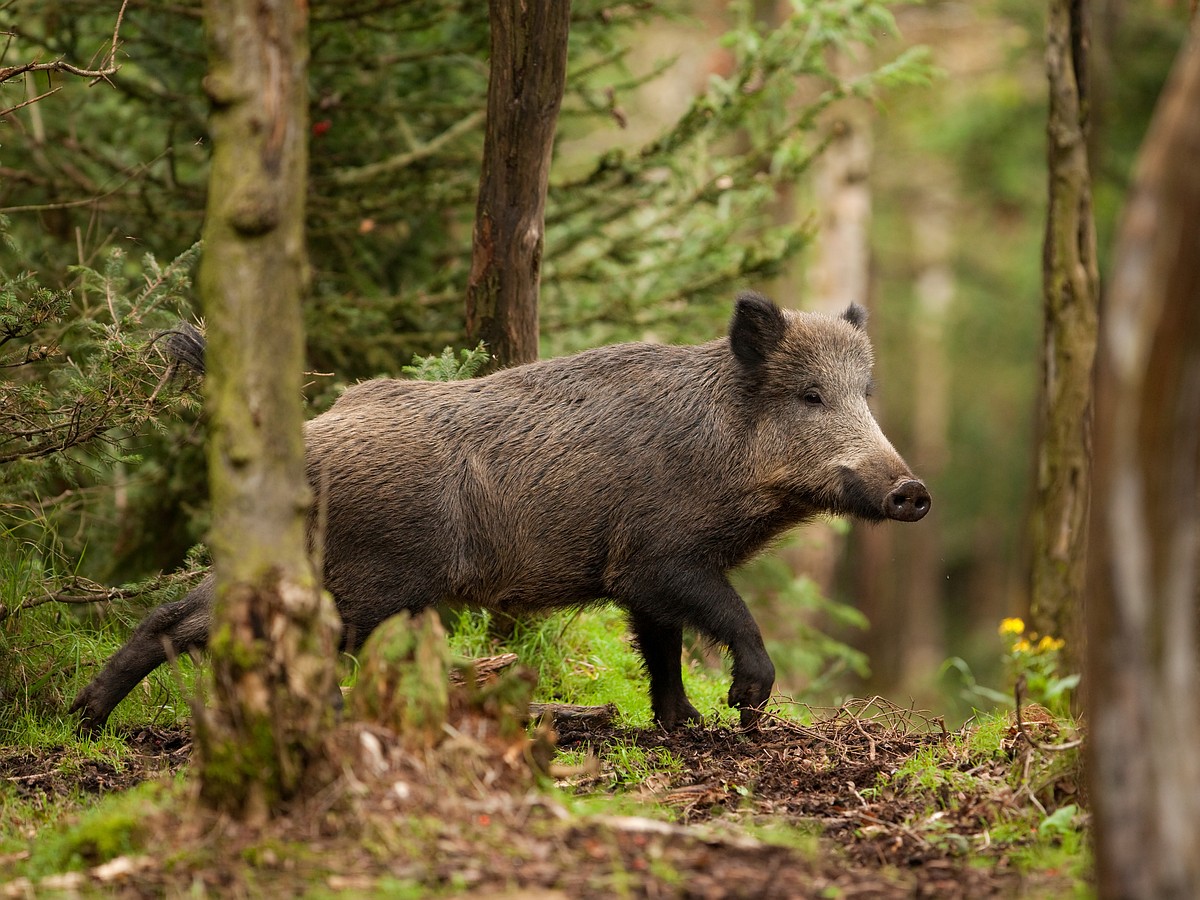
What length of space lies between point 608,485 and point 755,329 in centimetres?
105

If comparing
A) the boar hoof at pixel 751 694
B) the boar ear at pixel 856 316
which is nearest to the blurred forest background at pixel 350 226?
the boar ear at pixel 856 316

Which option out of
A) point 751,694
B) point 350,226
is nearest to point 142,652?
point 751,694

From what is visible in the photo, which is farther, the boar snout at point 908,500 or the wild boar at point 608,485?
the boar snout at point 908,500

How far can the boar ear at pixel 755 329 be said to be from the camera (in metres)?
6.24

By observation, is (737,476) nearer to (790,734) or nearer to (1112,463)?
(790,734)

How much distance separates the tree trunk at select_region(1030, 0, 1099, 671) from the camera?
23.6 ft

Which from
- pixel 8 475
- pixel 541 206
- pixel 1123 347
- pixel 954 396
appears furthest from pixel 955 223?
pixel 1123 347

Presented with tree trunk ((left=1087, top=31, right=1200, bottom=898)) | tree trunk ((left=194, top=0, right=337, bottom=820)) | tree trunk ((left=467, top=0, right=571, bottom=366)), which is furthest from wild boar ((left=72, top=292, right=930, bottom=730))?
tree trunk ((left=1087, top=31, right=1200, bottom=898))

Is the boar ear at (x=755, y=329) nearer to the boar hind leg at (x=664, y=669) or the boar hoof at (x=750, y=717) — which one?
the boar hind leg at (x=664, y=669)

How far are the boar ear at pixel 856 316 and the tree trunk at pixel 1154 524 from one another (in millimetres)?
4153

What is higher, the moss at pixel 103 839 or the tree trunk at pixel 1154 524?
the tree trunk at pixel 1154 524

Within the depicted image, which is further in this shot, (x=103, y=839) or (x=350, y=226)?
(x=350, y=226)

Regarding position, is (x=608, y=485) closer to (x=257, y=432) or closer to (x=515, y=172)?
(x=515, y=172)

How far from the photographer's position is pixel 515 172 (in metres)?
6.70
